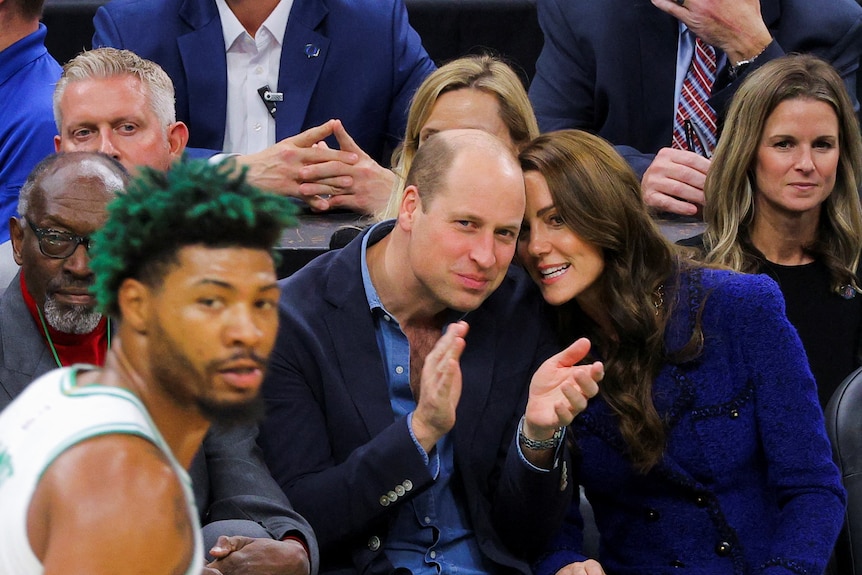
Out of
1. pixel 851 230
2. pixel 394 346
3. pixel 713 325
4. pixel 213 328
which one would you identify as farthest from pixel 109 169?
pixel 851 230

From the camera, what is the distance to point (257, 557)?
Answer: 5.92 feet

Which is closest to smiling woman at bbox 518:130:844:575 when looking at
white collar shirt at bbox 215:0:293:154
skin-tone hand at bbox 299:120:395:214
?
skin-tone hand at bbox 299:120:395:214

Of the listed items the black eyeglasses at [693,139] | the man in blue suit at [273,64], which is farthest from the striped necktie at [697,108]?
the man in blue suit at [273,64]

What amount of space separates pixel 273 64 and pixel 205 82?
0.19 metres

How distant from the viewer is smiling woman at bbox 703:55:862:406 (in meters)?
2.77

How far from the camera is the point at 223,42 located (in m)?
3.19

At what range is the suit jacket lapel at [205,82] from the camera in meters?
3.16

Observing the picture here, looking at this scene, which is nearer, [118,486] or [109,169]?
Result: [118,486]

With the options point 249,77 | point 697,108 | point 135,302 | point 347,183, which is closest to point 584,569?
point 347,183

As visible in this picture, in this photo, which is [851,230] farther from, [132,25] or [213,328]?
[213,328]

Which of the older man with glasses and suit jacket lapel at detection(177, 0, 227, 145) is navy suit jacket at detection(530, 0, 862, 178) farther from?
the older man with glasses

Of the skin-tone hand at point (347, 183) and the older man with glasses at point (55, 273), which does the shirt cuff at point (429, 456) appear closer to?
the older man with glasses at point (55, 273)

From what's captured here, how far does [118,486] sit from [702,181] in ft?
6.93

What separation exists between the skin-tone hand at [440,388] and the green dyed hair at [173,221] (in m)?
0.61
